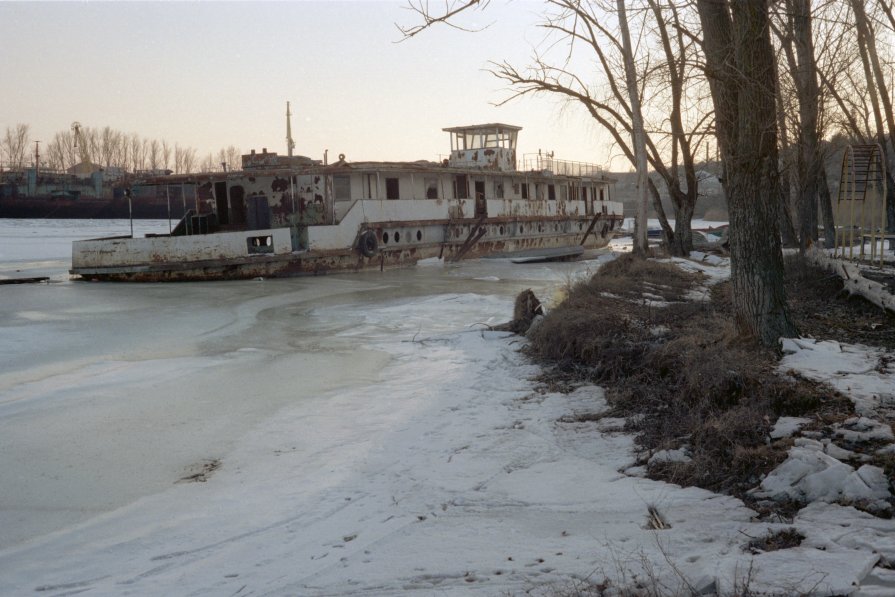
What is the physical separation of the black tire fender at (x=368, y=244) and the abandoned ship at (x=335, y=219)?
31mm

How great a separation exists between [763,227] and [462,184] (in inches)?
866

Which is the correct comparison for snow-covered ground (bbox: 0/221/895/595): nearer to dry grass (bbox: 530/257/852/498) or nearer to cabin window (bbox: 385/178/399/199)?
dry grass (bbox: 530/257/852/498)

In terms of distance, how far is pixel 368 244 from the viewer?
76.7 feet

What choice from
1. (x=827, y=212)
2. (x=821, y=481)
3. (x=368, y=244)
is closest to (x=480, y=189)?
(x=368, y=244)

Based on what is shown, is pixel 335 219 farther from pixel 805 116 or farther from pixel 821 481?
pixel 821 481

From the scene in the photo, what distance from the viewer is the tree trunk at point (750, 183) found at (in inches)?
256

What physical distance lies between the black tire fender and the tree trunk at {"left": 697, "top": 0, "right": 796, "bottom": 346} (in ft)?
56.1

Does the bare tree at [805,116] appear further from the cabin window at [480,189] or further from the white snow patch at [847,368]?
the cabin window at [480,189]

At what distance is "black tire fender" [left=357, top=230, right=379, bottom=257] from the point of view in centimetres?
2320

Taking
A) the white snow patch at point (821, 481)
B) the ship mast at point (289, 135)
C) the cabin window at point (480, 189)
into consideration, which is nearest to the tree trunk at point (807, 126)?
the white snow patch at point (821, 481)

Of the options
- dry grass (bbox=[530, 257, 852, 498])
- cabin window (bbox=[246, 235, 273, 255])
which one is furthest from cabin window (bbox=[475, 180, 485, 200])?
dry grass (bbox=[530, 257, 852, 498])

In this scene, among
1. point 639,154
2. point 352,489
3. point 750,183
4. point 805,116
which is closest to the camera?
point 352,489

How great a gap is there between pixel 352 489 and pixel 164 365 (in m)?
5.29

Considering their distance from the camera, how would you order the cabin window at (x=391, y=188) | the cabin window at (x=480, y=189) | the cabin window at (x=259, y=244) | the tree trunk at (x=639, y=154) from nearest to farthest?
the tree trunk at (x=639, y=154)
the cabin window at (x=259, y=244)
the cabin window at (x=391, y=188)
the cabin window at (x=480, y=189)
